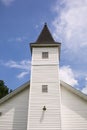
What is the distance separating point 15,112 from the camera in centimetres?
1584

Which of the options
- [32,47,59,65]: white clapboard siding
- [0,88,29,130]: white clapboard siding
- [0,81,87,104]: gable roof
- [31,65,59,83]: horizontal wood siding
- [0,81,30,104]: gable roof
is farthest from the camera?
[32,47,59,65]: white clapboard siding

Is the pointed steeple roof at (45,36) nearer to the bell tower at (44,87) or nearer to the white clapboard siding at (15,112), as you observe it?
the bell tower at (44,87)

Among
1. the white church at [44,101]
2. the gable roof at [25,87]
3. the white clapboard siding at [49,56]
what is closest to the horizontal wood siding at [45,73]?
the white church at [44,101]

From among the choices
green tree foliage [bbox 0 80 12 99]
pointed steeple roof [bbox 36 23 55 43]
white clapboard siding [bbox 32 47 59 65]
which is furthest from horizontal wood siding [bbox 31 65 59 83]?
green tree foliage [bbox 0 80 12 99]

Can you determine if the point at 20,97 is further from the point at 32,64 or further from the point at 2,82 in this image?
the point at 2,82

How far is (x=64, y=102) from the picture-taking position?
16.0m

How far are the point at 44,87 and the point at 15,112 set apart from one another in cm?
286

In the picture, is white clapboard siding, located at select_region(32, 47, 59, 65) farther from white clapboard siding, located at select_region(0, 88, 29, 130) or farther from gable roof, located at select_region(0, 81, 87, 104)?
white clapboard siding, located at select_region(0, 88, 29, 130)

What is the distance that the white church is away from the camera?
47.3 ft

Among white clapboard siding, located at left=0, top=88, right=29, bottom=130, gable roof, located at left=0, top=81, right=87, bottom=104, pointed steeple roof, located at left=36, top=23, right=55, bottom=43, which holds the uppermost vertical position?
pointed steeple roof, located at left=36, top=23, right=55, bottom=43

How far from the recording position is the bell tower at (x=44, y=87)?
14250 mm

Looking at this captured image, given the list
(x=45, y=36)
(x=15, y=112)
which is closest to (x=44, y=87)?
(x=15, y=112)

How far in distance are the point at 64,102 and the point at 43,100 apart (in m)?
1.87

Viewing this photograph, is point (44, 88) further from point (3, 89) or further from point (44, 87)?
point (3, 89)
